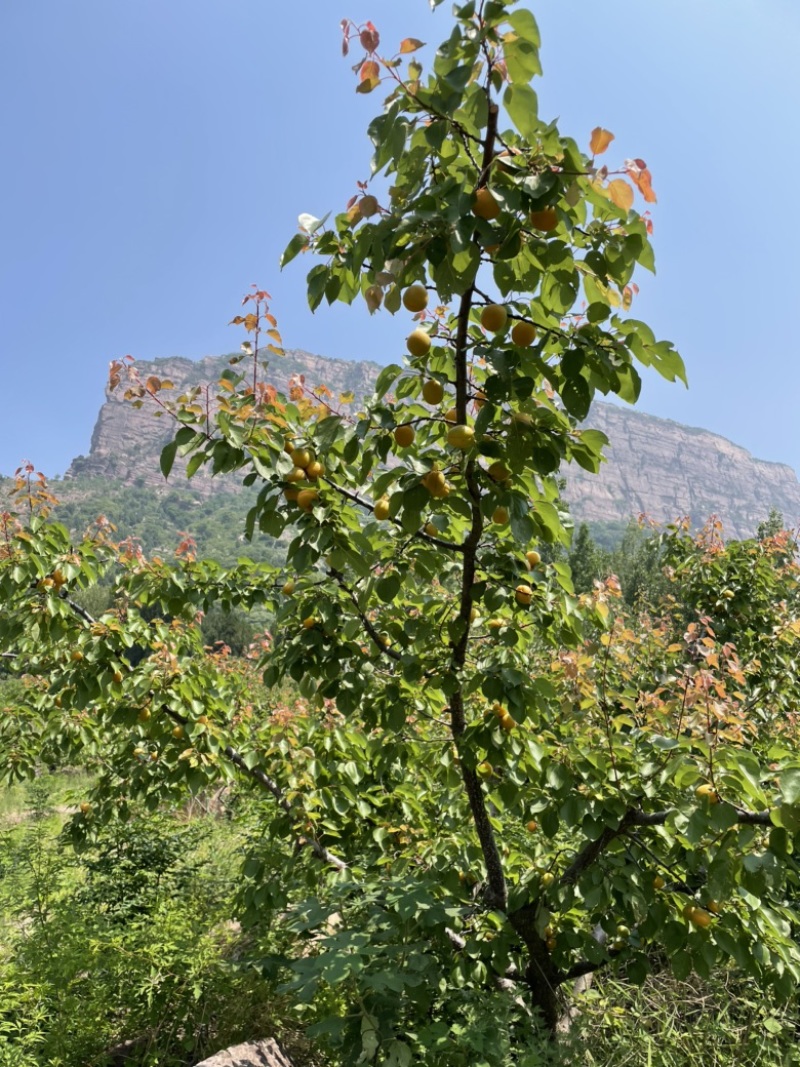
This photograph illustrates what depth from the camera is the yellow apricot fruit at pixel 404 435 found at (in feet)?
4.86

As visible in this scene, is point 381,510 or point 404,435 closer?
point 404,435

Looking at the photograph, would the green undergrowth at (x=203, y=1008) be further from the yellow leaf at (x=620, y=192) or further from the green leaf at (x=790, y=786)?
the yellow leaf at (x=620, y=192)

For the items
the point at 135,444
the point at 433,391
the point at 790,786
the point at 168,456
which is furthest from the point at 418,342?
the point at 135,444

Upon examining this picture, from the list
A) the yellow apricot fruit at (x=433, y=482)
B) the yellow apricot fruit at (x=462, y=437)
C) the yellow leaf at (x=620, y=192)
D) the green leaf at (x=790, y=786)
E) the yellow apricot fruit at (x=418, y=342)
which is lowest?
the green leaf at (x=790, y=786)

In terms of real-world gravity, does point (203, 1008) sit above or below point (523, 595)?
below

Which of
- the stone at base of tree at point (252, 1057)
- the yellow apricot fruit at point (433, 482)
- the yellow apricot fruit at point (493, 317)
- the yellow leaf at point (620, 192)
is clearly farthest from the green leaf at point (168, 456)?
the stone at base of tree at point (252, 1057)

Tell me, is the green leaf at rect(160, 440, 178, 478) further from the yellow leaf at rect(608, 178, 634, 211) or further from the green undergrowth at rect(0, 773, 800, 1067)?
the green undergrowth at rect(0, 773, 800, 1067)

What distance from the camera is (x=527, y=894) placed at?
7.46ft

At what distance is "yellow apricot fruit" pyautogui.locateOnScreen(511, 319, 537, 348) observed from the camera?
1330 mm

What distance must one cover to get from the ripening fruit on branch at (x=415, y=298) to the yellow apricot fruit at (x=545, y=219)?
250 millimetres

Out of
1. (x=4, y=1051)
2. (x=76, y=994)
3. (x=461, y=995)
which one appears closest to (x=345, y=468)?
(x=461, y=995)

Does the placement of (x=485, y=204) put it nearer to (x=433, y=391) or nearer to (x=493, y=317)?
(x=493, y=317)

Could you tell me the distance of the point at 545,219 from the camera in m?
1.17

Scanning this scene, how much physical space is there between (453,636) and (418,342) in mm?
855
